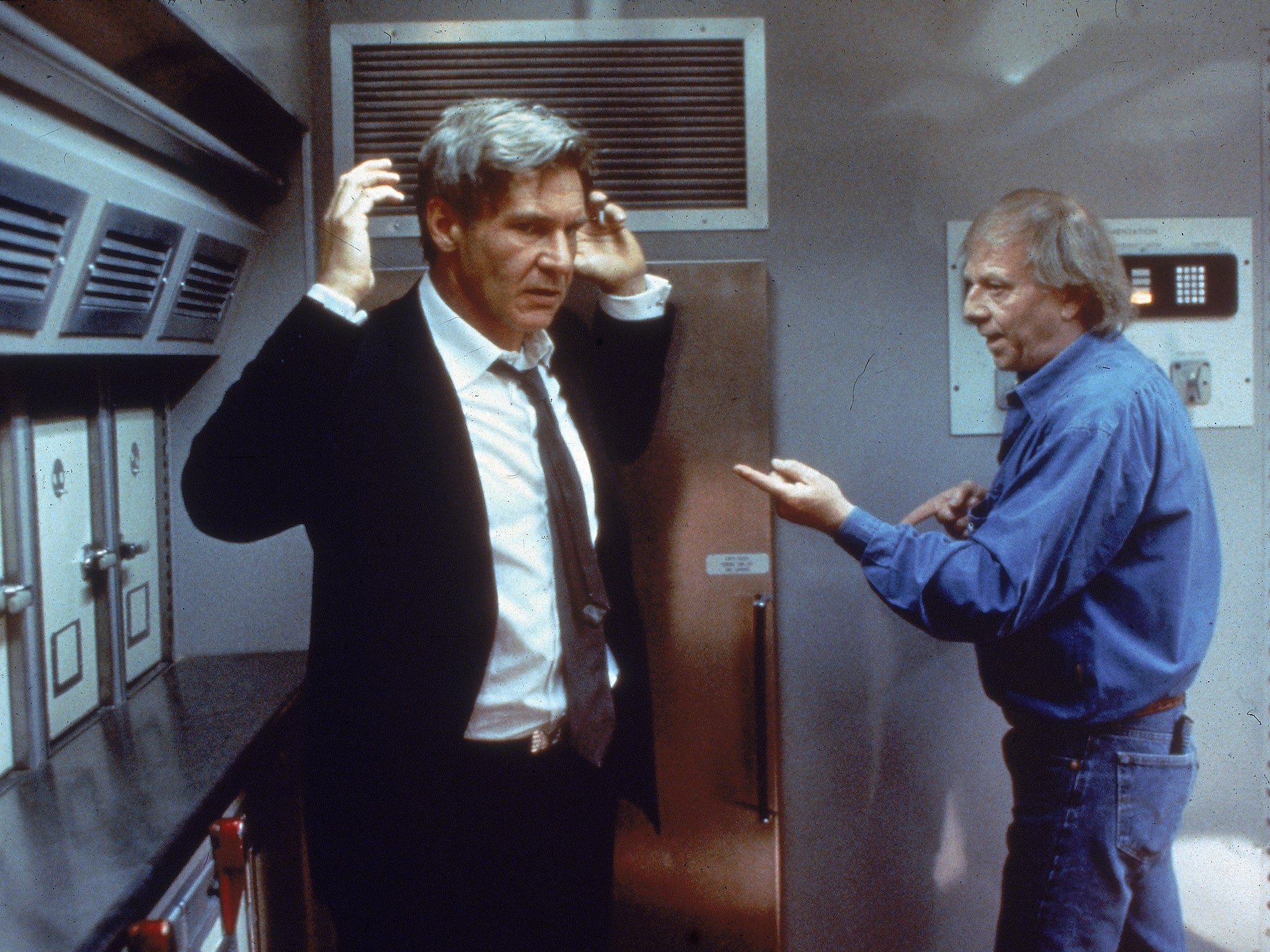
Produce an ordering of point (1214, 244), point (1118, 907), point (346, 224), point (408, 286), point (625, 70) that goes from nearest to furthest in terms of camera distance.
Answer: point (346, 224) < point (1118, 907) < point (408, 286) < point (625, 70) < point (1214, 244)

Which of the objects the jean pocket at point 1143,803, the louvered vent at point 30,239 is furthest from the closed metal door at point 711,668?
the louvered vent at point 30,239

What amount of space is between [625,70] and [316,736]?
158cm

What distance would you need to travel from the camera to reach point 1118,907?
4.35 ft

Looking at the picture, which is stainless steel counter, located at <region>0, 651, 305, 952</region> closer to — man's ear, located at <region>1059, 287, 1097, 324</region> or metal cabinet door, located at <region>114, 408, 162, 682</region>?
metal cabinet door, located at <region>114, 408, 162, 682</region>

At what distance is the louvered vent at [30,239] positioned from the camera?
3.32 ft

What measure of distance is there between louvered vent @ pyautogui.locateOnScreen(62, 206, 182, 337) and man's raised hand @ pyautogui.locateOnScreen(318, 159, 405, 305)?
33cm

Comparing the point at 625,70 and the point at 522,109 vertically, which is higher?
the point at 625,70

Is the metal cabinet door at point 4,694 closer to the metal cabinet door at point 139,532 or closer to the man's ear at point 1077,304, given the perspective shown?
the metal cabinet door at point 139,532

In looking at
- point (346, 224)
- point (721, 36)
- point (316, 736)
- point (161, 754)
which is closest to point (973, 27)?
point (721, 36)

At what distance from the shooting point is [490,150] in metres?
1.23

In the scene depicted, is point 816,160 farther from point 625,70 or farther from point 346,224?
point 346,224

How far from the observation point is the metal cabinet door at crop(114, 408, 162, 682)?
64.4 inches

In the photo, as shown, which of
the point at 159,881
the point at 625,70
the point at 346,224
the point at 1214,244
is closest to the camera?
the point at 159,881

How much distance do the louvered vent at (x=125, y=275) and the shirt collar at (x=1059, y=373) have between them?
58.6 inches
